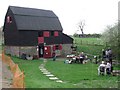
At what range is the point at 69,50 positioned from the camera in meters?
51.6

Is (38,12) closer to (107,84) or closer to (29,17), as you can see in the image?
(29,17)

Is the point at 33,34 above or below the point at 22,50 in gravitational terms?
above

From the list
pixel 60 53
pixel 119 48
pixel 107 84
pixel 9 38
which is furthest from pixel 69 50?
pixel 107 84

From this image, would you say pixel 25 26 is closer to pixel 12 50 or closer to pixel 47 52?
pixel 12 50

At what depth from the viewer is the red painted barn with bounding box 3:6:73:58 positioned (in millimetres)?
45469

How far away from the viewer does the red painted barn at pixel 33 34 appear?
4547 cm

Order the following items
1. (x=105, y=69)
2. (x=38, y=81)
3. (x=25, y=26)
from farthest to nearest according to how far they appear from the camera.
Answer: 1. (x=25, y=26)
2. (x=105, y=69)
3. (x=38, y=81)

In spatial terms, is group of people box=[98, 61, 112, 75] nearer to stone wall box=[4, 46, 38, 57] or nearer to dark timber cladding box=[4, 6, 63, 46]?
stone wall box=[4, 46, 38, 57]

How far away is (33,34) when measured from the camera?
46.5m

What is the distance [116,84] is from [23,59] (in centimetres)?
2489

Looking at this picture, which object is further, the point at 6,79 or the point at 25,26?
the point at 25,26

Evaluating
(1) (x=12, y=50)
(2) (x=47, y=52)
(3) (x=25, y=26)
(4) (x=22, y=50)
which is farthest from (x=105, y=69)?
(1) (x=12, y=50)

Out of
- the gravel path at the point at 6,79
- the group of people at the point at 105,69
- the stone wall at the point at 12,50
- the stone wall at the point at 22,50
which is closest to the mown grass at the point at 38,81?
the gravel path at the point at 6,79

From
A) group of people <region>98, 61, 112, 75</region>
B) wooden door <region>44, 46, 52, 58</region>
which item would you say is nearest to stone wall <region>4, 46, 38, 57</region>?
wooden door <region>44, 46, 52, 58</region>
